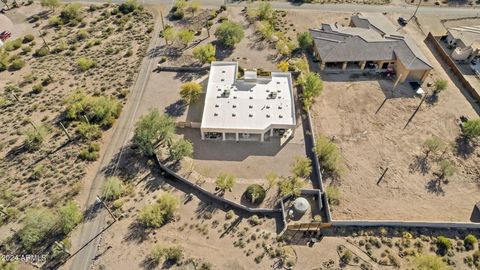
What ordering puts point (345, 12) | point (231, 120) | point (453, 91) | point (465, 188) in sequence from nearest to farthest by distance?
point (465, 188), point (231, 120), point (453, 91), point (345, 12)

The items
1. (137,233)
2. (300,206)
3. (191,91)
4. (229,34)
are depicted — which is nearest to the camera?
(137,233)

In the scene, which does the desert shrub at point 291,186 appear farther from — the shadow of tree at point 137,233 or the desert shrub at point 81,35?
the desert shrub at point 81,35

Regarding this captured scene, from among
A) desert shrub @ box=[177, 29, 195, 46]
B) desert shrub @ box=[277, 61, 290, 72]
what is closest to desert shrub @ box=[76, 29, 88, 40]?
desert shrub @ box=[177, 29, 195, 46]

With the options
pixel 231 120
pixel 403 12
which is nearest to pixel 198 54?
pixel 231 120

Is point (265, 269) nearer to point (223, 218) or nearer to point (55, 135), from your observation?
point (223, 218)

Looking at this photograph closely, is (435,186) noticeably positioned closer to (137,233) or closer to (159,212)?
(159,212)

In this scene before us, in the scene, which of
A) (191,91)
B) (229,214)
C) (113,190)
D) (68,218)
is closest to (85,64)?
(191,91)
